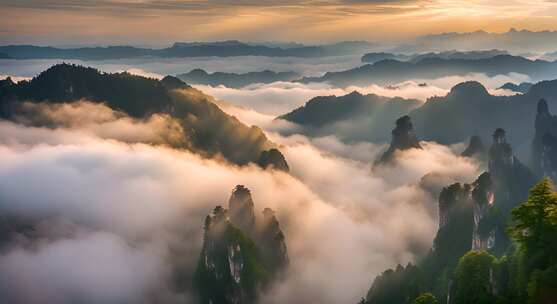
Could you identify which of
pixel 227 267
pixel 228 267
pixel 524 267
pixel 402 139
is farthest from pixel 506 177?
pixel 524 267

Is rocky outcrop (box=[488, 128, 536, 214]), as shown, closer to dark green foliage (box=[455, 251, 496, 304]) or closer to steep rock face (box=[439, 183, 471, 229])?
steep rock face (box=[439, 183, 471, 229])

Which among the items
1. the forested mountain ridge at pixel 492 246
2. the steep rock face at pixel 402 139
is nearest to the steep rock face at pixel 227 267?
the forested mountain ridge at pixel 492 246

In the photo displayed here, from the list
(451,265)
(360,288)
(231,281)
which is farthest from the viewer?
(360,288)

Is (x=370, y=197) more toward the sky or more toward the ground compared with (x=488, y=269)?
more toward the ground

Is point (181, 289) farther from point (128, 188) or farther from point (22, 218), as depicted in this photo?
point (128, 188)

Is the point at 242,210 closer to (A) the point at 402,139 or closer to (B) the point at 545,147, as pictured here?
(A) the point at 402,139

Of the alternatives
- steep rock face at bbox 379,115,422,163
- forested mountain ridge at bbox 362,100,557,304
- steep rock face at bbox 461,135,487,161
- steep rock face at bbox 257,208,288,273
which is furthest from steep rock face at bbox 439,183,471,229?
steep rock face at bbox 379,115,422,163

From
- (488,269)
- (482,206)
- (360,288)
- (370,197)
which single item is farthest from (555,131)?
A: (488,269)
